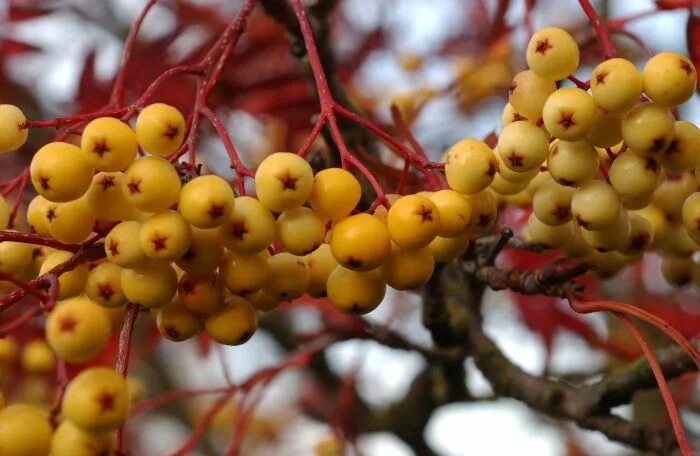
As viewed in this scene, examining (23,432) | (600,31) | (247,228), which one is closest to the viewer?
(23,432)

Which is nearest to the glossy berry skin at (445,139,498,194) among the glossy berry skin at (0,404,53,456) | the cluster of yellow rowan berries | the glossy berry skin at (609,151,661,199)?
the cluster of yellow rowan berries

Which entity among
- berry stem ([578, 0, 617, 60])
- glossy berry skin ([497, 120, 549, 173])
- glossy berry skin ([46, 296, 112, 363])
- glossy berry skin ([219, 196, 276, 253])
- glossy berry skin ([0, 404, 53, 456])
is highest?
berry stem ([578, 0, 617, 60])

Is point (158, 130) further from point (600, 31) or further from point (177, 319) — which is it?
point (600, 31)

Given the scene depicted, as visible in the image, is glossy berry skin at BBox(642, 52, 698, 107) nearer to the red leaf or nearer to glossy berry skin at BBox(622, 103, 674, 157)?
glossy berry skin at BBox(622, 103, 674, 157)

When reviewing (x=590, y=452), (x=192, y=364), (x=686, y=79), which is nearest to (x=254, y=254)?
(x=686, y=79)

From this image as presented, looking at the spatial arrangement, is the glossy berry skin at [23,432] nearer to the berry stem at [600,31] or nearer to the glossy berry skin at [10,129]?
the glossy berry skin at [10,129]

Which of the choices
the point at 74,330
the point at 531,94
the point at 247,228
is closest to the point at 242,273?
the point at 247,228
